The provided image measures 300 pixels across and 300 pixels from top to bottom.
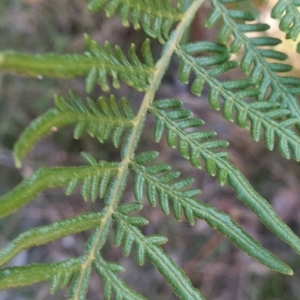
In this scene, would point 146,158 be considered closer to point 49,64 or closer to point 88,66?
point 88,66

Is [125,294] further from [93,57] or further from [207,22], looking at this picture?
[207,22]

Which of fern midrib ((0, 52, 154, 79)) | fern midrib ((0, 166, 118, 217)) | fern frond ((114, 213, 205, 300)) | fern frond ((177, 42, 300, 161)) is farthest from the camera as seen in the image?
fern frond ((177, 42, 300, 161))

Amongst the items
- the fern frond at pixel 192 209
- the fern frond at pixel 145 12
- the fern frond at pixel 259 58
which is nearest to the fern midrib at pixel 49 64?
the fern frond at pixel 145 12

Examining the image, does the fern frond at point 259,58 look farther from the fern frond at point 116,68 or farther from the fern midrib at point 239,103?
the fern frond at point 116,68

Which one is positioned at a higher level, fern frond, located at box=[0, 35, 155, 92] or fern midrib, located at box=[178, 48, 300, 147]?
fern frond, located at box=[0, 35, 155, 92]

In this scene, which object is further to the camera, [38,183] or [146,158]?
[146,158]

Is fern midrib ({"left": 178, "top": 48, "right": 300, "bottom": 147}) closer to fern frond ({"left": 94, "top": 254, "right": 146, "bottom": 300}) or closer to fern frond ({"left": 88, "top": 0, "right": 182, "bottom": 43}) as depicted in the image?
fern frond ({"left": 88, "top": 0, "right": 182, "bottom": 43})

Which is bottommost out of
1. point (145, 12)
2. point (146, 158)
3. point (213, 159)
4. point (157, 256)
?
point (157, 256)

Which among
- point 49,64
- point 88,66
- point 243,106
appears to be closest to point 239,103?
point 243,106

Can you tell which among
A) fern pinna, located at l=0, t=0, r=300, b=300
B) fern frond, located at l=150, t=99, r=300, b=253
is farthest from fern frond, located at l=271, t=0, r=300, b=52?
fern frond, located at l=150, t=99, r=300, b=253
